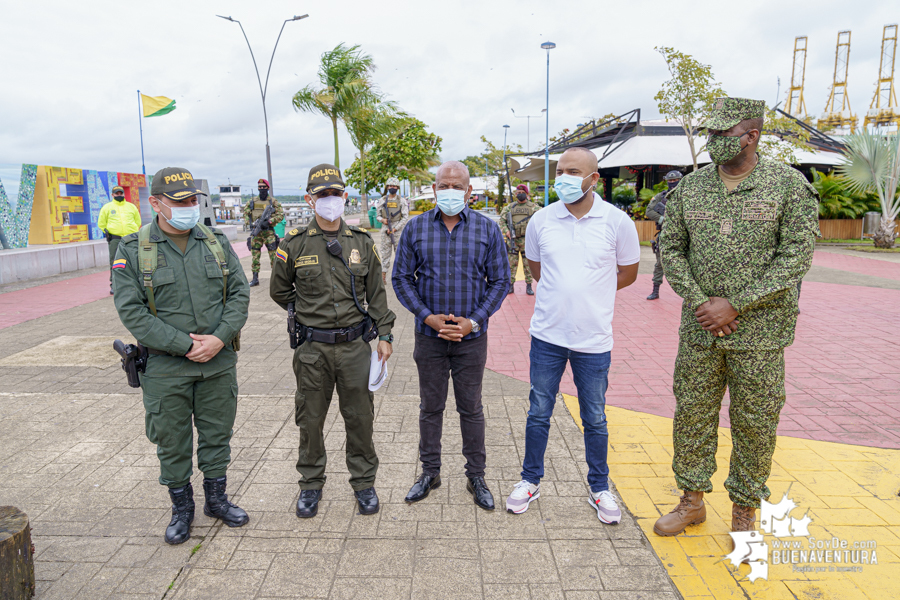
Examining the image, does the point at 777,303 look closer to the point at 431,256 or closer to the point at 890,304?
the point at 431,256

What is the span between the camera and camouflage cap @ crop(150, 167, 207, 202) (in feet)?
9.67

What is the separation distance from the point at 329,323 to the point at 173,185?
42.8 inches

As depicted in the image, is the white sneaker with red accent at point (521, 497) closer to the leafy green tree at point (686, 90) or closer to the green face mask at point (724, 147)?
the green face mask at point (724, 147)

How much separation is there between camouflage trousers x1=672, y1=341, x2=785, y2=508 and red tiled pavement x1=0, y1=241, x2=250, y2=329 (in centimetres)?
907

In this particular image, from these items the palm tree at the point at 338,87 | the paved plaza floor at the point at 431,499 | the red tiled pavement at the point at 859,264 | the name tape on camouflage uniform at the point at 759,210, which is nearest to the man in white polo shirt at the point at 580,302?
the paved plaza floor at the point at 431,499

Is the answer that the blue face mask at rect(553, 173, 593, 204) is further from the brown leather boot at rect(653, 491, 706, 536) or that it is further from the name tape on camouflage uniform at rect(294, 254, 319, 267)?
the brown leather boot at rect(653, 491, 706, 536)

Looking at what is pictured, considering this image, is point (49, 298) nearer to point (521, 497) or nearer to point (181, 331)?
point (181, 331)

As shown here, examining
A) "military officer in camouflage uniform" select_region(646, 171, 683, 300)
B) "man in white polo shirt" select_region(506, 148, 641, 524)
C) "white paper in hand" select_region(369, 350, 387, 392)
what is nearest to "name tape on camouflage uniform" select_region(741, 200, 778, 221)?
"man in white polo shirt" select_region(506, 148, 641, 524)

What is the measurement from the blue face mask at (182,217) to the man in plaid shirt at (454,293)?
44.6 inches

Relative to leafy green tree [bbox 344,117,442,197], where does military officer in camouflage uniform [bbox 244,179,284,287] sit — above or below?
below

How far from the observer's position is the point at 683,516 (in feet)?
9.86

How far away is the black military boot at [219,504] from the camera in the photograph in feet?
10.2

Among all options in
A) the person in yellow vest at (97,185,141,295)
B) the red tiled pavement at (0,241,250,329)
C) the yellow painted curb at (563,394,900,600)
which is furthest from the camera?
the person in yellow vest at (97,185,141,295)

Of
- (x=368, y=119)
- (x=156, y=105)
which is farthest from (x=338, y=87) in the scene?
(x=156, y=105)
